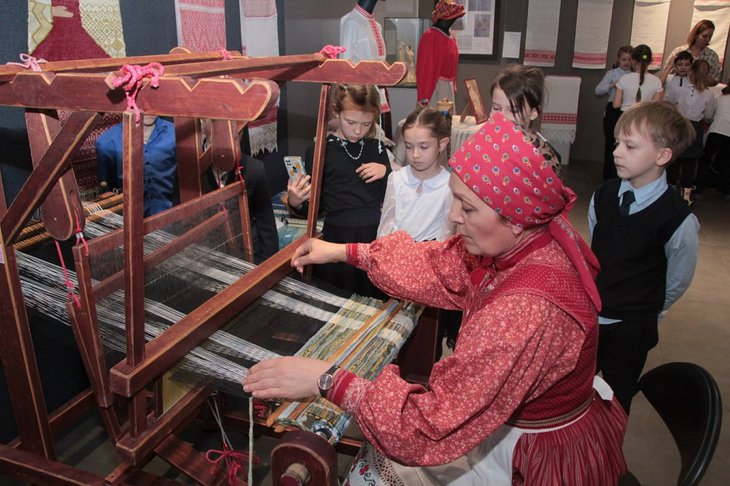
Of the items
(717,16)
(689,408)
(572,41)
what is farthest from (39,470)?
(717,16)

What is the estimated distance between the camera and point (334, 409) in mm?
1286

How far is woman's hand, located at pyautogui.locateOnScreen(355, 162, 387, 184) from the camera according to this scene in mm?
2539

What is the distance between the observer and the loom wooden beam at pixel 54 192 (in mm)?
1228

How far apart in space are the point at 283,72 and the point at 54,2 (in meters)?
0.89

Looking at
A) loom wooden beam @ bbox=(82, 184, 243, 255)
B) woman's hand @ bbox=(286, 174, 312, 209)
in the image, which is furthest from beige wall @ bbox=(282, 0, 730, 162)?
loom wooden beam @ bbox=(82, 184, 243, 255)

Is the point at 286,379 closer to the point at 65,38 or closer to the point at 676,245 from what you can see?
the point at 676,245

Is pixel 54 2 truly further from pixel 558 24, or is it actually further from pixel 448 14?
pixel 558 24

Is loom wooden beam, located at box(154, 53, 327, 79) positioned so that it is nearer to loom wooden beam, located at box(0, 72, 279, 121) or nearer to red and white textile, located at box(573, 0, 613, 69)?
loom wooden beam, located at box(0, 72, 279, 121)

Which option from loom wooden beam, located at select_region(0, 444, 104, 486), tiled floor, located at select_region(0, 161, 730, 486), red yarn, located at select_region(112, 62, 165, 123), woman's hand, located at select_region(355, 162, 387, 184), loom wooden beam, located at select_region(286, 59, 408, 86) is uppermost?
red yarn, located at select_region(112, 62, 165, 123)

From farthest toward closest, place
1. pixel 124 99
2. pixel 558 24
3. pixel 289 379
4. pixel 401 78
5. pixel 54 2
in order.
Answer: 1. pixel 558 24
2. pixel 54 2
3. pixel 401 78
4. pixel 289 379
5. pixel 124 99

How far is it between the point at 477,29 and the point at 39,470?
7.28 metres

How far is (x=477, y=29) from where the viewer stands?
754 cm

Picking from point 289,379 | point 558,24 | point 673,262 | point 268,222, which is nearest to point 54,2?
point 268,222

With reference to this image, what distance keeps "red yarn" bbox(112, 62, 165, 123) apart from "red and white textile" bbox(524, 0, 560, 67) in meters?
7.33
